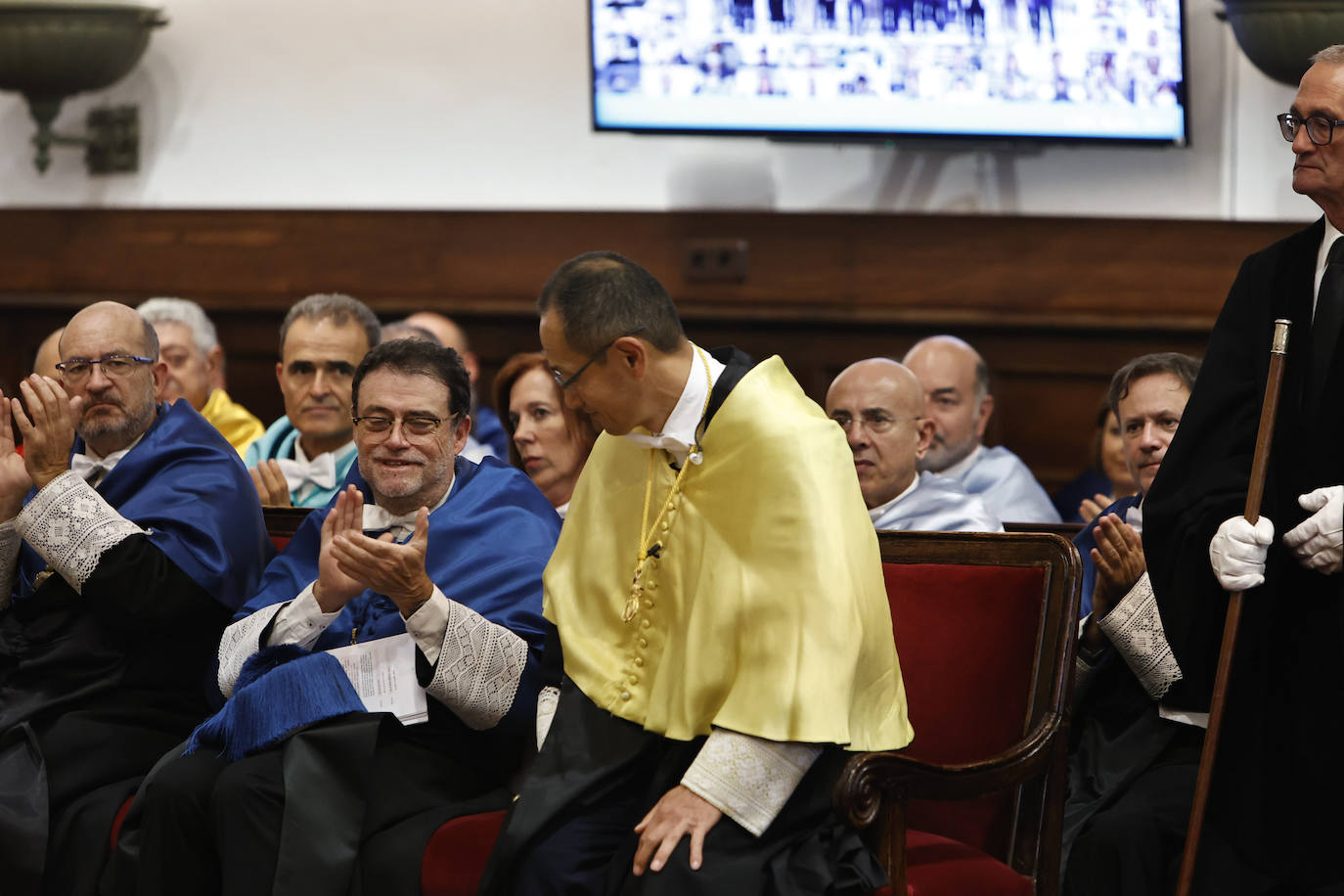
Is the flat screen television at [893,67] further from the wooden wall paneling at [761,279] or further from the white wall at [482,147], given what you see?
the wooden wall paneling at [761,279]

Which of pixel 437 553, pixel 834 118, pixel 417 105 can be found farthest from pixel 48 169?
pixel 437 553

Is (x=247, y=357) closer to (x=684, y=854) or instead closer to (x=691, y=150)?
(x=691, y=150)

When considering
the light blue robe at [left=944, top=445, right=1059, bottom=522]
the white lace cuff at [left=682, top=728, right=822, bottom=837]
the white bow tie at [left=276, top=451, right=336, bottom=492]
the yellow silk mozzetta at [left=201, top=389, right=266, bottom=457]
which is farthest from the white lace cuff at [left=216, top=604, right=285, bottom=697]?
the light blue robe at [left=944, top=445, right=1059, bottom=522]

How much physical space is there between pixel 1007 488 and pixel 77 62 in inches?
171

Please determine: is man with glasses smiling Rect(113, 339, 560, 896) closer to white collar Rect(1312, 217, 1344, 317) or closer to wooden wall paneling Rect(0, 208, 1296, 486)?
white collar Rect(1312, 217, 1344, 317)

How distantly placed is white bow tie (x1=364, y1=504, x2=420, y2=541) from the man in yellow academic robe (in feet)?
2.02

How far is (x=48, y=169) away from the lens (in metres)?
7.19

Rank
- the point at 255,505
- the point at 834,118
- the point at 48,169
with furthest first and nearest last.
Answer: the point at 48,169
the point at 834,118
the point at 255,505

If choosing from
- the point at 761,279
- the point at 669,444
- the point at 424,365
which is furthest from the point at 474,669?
the point at 761,279

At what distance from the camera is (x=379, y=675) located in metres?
3.43

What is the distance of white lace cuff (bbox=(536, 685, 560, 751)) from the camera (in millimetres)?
3199

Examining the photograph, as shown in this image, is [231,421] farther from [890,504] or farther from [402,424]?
[890,504]

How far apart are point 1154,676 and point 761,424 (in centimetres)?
109

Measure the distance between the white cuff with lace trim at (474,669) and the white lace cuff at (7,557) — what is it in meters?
1.20
